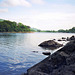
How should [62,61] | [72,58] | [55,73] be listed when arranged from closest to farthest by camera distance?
[55,73] → [72,58] → [62,61]

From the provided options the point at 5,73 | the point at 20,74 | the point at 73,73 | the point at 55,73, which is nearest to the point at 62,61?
the point at 55,73

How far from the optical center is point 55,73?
7754 mm

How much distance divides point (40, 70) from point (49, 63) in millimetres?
1038

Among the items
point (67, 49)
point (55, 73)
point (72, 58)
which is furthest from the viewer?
point (67, 49)

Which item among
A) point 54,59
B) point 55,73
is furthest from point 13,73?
point 55,73

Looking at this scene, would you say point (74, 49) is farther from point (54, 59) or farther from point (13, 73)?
point (13, 73)

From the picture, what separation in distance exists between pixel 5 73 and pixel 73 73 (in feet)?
27.4

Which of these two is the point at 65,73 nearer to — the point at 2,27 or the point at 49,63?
the point at 49,63

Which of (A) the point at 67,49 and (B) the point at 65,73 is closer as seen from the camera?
(B) the point at 65,73

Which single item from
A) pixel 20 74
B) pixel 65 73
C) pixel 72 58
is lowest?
pixel 20 74

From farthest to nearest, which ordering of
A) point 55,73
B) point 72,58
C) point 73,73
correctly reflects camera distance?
1. point 72,58
2. point 55,73
3. point 73,73

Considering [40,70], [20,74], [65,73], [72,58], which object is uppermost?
[72,58]

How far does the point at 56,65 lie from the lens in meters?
9.28

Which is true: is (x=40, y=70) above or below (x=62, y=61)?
below
